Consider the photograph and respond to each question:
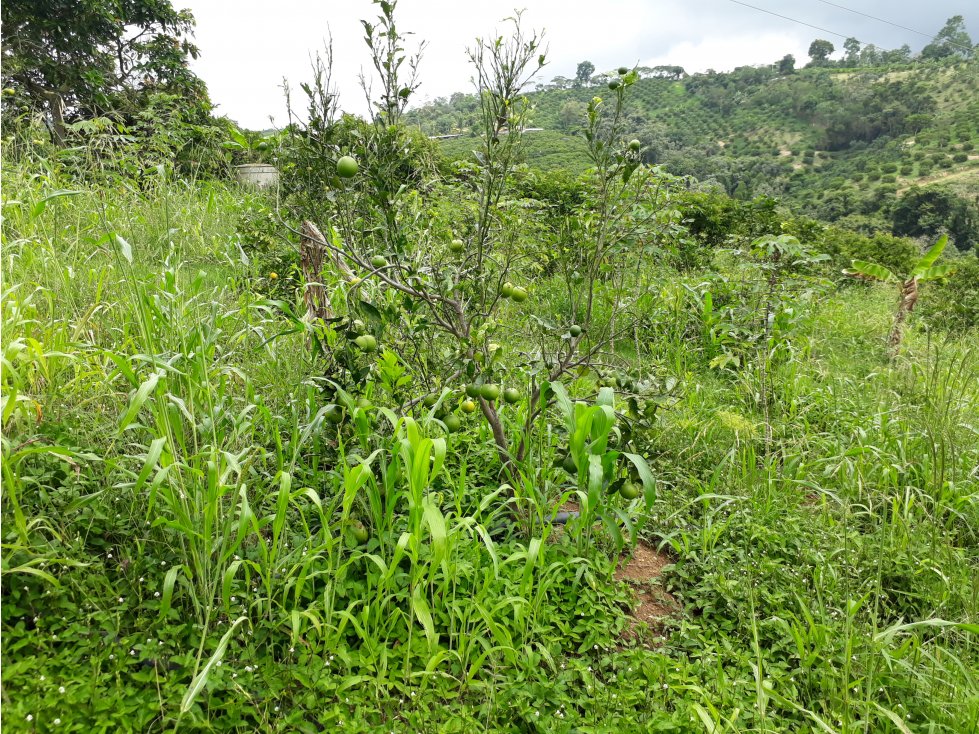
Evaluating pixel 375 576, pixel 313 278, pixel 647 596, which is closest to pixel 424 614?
pixel 375 576

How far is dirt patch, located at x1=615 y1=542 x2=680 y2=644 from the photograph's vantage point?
1.91m

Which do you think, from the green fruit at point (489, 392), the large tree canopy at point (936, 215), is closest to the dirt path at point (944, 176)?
the large tree canopy at point (936, 215)

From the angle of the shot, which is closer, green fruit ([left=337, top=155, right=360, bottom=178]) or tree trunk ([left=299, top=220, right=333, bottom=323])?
green fruit ([left=337, top=155, right=360, bottom=178])

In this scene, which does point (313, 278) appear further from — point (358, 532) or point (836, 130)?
point (836, 130)

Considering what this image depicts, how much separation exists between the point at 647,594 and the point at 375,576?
105cm

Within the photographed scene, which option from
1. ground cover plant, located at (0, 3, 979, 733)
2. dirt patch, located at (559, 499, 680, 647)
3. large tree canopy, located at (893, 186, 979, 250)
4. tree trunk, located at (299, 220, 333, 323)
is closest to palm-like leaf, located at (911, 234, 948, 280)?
ground cover plant, located at (0, 3, 979, 733)

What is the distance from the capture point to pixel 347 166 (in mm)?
1896

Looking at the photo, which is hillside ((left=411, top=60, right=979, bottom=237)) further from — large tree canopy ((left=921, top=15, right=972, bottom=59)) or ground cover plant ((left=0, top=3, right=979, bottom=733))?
ground cover plant ((left=0, top=3, right=979, bottom=733))

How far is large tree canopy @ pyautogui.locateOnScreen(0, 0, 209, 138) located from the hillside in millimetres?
17163

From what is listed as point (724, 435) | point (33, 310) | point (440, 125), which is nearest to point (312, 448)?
point (33, 310)

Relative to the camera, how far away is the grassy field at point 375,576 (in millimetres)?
1469

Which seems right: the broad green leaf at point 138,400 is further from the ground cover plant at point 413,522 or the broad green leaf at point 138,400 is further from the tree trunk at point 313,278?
the tree trunk at point 313,278

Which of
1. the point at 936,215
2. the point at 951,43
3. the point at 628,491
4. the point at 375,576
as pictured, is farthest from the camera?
the point at 951,43

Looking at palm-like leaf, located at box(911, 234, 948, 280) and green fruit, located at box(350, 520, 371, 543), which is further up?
palm-like leaf, located at box(911, 234, 948, 280)
